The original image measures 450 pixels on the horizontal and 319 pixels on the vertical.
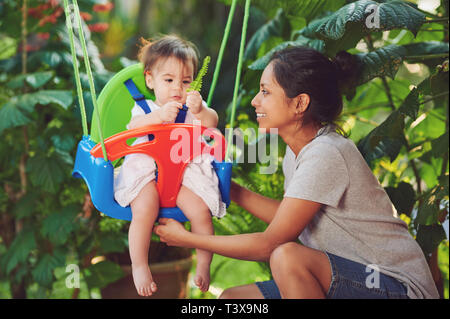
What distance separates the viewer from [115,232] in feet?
6.35

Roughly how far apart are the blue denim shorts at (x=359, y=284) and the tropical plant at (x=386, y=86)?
0.29 meters

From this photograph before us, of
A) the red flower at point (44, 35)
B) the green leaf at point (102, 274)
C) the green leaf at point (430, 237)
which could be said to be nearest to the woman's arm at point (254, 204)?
the green leaf at point (430, 237)

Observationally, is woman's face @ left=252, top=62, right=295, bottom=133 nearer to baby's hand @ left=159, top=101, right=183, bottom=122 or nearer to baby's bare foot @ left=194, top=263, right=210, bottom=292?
baby's hand @ left=159, top=101, right=183, bottom=122

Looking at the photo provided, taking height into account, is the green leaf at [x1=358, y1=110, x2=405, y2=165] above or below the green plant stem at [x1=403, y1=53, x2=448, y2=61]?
below

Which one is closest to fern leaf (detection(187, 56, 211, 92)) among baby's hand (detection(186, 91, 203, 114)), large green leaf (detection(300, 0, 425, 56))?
baby's hand (detection(186, 91, 203, 114))

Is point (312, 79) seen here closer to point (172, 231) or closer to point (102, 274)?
point (172, 231)

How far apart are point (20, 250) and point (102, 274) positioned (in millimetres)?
338

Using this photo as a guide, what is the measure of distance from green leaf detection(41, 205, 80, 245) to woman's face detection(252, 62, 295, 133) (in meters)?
1.00

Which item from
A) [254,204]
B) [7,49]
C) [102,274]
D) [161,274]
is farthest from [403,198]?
[7,49]

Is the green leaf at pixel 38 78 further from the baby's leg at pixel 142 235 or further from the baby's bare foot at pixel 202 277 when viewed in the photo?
the baby's bare foot at pixel 202 277

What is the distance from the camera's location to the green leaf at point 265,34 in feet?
5.76

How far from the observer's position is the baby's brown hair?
1096mm

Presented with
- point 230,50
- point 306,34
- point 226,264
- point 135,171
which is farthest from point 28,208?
point 230,50

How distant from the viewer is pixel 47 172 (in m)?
1.80
